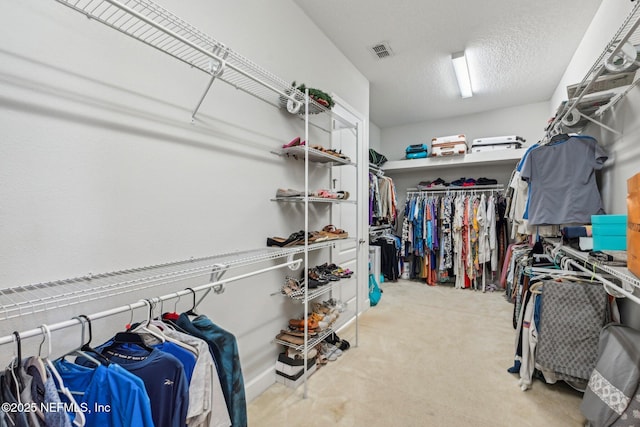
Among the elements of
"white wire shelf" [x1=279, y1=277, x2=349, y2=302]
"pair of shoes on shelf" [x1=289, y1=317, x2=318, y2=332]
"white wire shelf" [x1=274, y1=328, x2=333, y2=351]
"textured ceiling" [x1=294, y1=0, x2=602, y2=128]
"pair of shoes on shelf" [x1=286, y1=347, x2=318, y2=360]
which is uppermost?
"textured ceiling" [x1=294, y1=0, x2=602, y2=128]

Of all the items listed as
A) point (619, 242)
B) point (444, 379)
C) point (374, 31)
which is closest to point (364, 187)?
point (374, 31)

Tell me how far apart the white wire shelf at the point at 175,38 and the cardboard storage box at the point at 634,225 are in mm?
1669

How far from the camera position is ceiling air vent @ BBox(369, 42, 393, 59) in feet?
9.41

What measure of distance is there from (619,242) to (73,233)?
2482 millimetres

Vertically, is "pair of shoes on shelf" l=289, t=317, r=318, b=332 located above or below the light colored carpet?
above

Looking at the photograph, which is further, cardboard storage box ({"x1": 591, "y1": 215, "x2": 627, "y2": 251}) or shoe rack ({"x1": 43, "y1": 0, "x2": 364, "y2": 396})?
cardboard storage box ({"x1": 591, "y1": 215, "x2": 627, "y2": 251})

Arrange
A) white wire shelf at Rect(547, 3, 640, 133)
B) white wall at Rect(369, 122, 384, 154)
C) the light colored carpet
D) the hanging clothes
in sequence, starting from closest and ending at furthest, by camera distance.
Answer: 1. the hanging clothes
2. white wire shelf at Rect(547, 3, 640, 133)
3. the light colored carpet
4. white wall at Rect(369, 122, 384, 154)

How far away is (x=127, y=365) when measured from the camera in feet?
2.81

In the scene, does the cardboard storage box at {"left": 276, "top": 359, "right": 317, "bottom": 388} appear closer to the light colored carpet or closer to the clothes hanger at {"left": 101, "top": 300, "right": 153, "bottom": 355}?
the light colored carpet

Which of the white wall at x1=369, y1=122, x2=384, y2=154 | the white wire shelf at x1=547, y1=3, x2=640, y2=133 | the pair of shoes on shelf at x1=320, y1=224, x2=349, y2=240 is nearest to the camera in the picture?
the white wire shelf at x1=547, y1=3, x2=640, y2=133

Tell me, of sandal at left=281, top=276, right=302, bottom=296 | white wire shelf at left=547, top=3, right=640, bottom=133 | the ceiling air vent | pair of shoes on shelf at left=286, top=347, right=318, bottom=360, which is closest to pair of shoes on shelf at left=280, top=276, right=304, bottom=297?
sandal at left=281, top=276, right=302, bottom=296

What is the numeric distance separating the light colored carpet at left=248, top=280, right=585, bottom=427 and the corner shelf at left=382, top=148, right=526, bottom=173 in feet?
8.10

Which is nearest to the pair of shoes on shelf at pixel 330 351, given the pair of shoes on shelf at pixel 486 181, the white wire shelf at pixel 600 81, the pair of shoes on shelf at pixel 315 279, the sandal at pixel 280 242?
the pair of shoes on shelf at pixel 315 279

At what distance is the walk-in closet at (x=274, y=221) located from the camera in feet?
3.19
